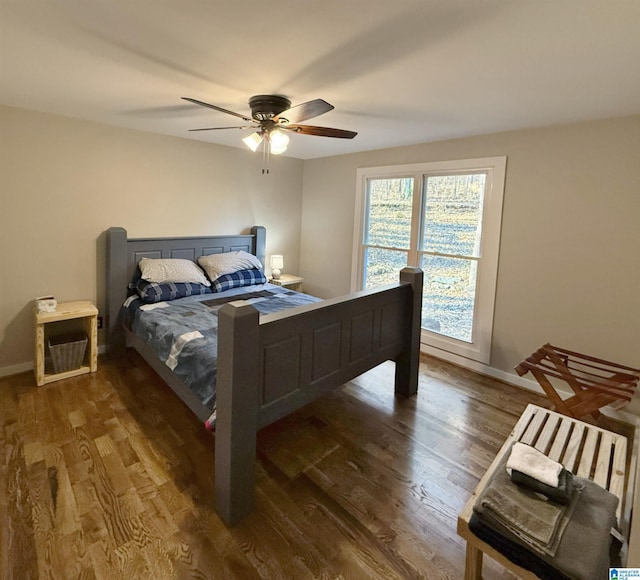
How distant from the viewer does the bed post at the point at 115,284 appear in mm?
3361

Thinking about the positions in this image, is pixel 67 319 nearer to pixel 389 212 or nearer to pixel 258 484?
pixel 258 484

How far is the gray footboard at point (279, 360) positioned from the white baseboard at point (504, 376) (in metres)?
1.15

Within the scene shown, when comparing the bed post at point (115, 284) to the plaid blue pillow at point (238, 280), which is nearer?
the bed post at point (115, 284)

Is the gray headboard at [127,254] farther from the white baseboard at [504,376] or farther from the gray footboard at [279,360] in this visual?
the white baseboard at [504,376]

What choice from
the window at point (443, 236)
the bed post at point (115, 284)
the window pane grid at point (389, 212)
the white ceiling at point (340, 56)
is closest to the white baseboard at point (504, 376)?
the window at point (443, 236)

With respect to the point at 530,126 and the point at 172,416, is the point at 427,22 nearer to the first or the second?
the point at 530,126

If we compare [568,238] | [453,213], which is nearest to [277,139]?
[453,213]

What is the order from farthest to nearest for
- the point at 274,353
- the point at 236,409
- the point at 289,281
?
1. the point at 289,281
2. the point at 274,353
3. the point at 236,409

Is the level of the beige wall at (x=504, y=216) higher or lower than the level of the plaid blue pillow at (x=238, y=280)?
higher

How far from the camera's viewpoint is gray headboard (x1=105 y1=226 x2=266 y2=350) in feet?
11.1

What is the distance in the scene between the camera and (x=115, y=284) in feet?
11.2

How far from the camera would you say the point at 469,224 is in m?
3.50

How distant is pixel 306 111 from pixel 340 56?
1.27 ft

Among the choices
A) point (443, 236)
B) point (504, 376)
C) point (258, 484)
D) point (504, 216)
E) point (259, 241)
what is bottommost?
point (258, 484)
